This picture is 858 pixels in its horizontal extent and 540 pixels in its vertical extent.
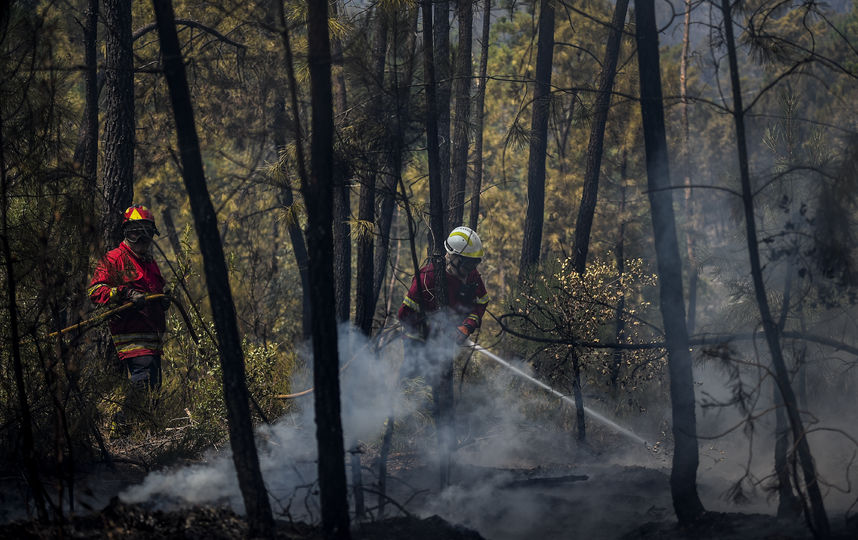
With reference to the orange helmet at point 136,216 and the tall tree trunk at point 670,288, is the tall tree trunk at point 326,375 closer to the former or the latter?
the tall tree trunk at point 670,288

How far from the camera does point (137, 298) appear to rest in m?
7.52

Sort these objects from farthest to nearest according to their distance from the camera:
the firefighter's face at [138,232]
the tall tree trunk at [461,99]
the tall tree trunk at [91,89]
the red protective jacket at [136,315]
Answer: the tall tree trunk at [91,89] < the tall tree trunk at [461,99] < the firefighter's face at [138,232] < the red protective jacket at [136,315]

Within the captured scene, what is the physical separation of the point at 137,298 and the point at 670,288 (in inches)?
200

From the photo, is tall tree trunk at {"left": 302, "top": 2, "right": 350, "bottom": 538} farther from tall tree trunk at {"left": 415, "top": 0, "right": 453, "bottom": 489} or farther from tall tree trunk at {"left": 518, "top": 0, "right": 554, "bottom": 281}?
tall tree trunk at {"left": 518, "top": 0, "right": 554, "bottom": 281}

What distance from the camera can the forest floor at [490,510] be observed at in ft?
17.1

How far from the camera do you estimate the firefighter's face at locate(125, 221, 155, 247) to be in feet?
26.4

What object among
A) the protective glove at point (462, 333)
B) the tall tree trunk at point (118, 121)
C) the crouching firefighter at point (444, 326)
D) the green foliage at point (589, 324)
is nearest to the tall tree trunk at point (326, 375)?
the crouching firefighter at point (444, 326)

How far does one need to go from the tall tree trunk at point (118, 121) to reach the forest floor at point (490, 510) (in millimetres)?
3211

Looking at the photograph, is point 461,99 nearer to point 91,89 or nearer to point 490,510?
point 91,89

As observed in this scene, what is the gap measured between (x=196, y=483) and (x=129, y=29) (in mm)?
5730

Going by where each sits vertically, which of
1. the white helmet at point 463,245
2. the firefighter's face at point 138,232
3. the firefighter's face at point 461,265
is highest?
the firefighter's face at point 138,232

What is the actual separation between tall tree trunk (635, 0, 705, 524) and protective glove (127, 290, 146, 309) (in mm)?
4947

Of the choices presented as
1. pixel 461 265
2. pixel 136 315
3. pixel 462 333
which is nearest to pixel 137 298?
pixel 136 315

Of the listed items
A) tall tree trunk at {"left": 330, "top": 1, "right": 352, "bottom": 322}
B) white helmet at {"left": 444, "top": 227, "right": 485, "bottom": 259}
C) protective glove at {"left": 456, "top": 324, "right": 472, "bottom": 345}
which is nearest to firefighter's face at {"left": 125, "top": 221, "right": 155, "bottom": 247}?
white helmet at {"left": 444, "top": 227, "right": 485, "bottom": 259}
